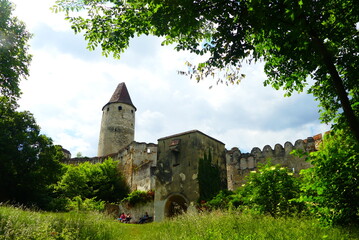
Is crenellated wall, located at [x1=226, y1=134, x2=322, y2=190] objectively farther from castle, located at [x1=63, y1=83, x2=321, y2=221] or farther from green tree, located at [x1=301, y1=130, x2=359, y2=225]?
green tree, located at [x1=301, y1=130, x2=359, y2=225]

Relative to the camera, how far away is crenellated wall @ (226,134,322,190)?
24172 millimetres

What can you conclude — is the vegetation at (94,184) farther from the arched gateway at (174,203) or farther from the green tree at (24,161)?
the arched gateway at (174,203)

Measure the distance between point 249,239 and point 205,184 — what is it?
1090cm

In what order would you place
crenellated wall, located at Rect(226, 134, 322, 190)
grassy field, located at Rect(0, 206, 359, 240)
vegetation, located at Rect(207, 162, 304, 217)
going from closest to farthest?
grassy field, located at Rect(0, 206, 359, 240) → vegetation, located at Rect(207, 162, 304, 217) → crenellated wall, located at Rect(226, 134, 322, 190)

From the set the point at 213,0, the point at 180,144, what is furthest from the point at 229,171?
the point at 213,0

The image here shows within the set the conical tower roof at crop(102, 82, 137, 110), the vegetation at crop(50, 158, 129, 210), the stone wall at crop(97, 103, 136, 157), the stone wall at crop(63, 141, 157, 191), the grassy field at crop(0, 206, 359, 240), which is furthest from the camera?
the conical tower roof at crop(102, 82, 137, 110)

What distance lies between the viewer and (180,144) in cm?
1919

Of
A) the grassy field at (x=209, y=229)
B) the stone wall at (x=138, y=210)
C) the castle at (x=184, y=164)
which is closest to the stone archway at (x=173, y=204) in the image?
the castle at (x=184, y=164)

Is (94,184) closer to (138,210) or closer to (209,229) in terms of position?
(138,210)

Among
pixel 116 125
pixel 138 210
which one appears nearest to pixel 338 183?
pixel 138 210

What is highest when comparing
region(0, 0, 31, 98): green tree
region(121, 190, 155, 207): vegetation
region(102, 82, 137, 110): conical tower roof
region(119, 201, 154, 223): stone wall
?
region(102, 82, 137, 110): conical tower roof

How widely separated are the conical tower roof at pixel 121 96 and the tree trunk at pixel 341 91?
146ft

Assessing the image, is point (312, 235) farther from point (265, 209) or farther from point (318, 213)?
point (265, 209)

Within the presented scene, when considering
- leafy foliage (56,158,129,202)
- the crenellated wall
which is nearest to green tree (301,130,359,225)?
the crenellated wall
